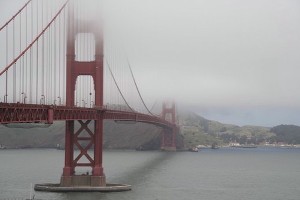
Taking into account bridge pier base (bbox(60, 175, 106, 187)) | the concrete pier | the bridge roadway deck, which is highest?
the bridge roadway deck

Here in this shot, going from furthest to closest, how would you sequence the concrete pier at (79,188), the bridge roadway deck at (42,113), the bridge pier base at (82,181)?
the bridge pier base at (82,181), the concrete pier at (79,188), the bridge roadway deck at (42,113)

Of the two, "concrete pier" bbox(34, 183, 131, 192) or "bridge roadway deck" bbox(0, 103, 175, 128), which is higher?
"bridge roadway deck" bbox(0, 103, 175, 128)

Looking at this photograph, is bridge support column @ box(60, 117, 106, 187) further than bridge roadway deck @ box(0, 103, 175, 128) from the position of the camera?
Yes

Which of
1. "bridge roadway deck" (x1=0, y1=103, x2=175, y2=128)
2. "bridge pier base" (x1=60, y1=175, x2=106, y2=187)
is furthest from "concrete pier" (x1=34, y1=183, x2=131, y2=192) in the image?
"bridge roadway deck" (x1=0, y1=103, x2=175, y2=128)

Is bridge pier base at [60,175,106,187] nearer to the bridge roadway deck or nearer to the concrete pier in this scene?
the concrete pier

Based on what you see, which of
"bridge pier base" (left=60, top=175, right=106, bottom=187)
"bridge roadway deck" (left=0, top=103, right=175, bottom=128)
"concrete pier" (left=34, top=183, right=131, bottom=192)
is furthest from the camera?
"bridge pier base" (left=60, top=175, right=106, bottom=187)

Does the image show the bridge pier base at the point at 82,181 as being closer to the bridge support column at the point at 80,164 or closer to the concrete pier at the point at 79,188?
the bridge support column at the point at 80,164

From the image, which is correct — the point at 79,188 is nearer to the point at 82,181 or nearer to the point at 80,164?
the point at 82,181

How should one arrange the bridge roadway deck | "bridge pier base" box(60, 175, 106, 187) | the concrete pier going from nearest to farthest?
the bridge roadway deck
the concrete pier
"bridge pier base" box(60, 175, 106, 187)

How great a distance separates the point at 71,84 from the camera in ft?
172

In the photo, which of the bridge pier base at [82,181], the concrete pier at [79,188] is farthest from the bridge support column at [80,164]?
the concrete pier at [79,188]

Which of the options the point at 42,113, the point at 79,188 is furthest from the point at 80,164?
the point at 42,113

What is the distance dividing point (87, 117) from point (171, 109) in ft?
424

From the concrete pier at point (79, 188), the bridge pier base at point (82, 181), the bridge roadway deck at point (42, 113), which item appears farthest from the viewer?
the bridge pier base at point (82, 181)
